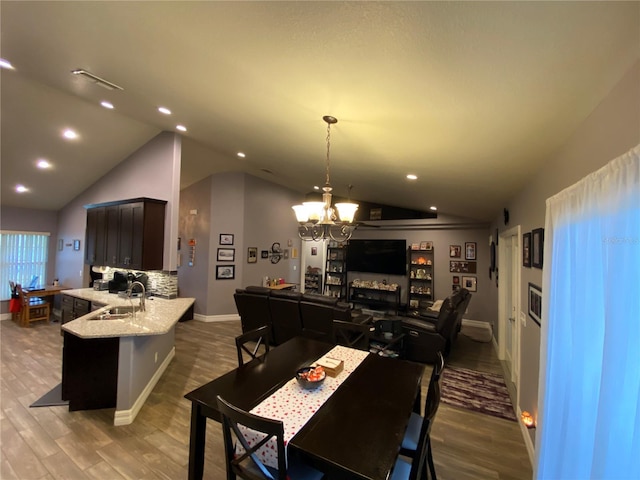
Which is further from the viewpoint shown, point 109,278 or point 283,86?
point 109,278

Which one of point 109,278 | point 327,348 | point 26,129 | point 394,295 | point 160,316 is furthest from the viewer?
point 394,295

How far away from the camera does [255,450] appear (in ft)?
4.63

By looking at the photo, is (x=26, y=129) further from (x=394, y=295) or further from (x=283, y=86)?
(x=394, y=295)

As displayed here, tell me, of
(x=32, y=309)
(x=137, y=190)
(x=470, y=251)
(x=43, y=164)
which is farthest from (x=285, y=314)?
(x=32, y=309)

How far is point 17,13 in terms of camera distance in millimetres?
1888

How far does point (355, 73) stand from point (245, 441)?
2.11 metres

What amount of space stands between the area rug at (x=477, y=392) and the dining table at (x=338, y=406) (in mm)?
1515

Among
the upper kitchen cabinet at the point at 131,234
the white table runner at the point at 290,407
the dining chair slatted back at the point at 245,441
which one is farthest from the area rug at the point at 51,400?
the white table runner at the point at 290,407

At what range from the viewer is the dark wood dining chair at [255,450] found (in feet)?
4.23

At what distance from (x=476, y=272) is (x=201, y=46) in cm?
701

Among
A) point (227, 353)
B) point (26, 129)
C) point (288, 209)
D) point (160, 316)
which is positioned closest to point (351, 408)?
point (160, 316)

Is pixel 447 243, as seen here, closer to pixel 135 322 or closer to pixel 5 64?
pixel 135 322

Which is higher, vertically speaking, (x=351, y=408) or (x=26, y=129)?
(x=26, y=129)

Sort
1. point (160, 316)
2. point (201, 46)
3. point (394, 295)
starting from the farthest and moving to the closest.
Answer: point (394, 295)
point (160, 316)
point (201, 46)
